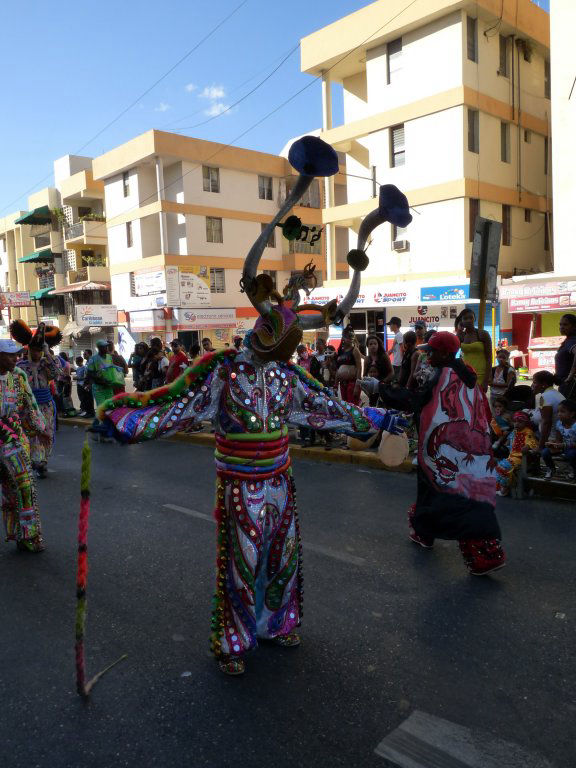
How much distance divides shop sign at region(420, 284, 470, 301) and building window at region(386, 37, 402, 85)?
719 cm

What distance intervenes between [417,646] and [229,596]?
114 cm

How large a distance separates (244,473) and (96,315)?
2714cm

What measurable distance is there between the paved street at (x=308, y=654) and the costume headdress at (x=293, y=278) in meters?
1.74

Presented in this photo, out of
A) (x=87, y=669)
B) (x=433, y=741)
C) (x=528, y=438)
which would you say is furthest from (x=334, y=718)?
(x=528, y=438)

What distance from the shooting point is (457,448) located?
416cm

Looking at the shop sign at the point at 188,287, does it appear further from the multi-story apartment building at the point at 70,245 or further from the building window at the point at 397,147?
the building window at the point at 397,147

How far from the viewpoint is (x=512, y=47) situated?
64.4 feet

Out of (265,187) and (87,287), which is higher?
(265,187)

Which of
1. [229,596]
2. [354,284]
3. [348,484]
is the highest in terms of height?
[354,284]

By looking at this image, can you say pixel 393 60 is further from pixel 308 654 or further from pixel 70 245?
pixel 70 245

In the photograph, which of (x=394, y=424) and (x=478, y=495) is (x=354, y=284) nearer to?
(x=394, y=424)

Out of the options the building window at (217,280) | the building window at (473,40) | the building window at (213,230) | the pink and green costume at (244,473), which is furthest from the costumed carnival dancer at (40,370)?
the building window at (213,230)

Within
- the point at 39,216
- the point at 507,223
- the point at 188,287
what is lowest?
the point at 188,287

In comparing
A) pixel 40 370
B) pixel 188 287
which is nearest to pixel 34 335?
pixel 40 370
